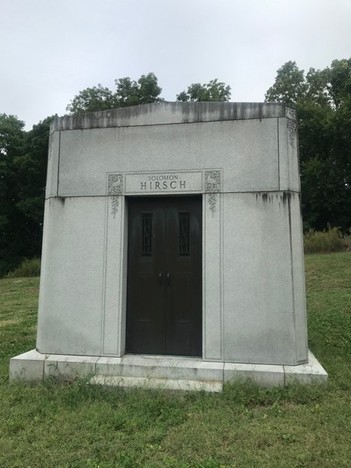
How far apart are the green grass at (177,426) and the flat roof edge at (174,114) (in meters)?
3.16

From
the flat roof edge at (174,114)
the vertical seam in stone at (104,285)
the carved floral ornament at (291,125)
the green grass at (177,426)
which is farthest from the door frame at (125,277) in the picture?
the carved floral ornament at (291,125)

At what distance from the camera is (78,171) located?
5.47m

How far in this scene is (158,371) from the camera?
15.6 feet

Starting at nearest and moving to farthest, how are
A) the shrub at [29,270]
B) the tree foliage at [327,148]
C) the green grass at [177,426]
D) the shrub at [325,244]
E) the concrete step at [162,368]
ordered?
the green grass at [177,426]
the concrete step at [162,368]
the shrub at [325,244]
the shrub at [29,270]
the tree foliage at [327,148]

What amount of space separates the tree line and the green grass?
77.0 feet

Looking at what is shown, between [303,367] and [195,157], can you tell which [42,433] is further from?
[195,157]

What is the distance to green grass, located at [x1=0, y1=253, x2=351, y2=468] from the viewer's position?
3.14 meters

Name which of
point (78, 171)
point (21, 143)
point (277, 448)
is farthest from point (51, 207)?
point (21, 143)

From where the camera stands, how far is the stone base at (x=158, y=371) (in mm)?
4496

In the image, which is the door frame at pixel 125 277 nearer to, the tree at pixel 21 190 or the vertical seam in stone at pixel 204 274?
the vertical seam in stone at pixel 204 274

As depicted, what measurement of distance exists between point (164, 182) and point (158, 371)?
2.26m

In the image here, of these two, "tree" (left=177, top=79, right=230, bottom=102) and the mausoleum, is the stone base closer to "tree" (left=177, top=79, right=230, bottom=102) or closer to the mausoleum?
the mausoleum

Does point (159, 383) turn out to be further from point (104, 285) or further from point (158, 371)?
point (104, 285)

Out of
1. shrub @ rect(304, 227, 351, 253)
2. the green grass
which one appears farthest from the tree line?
the green grass
